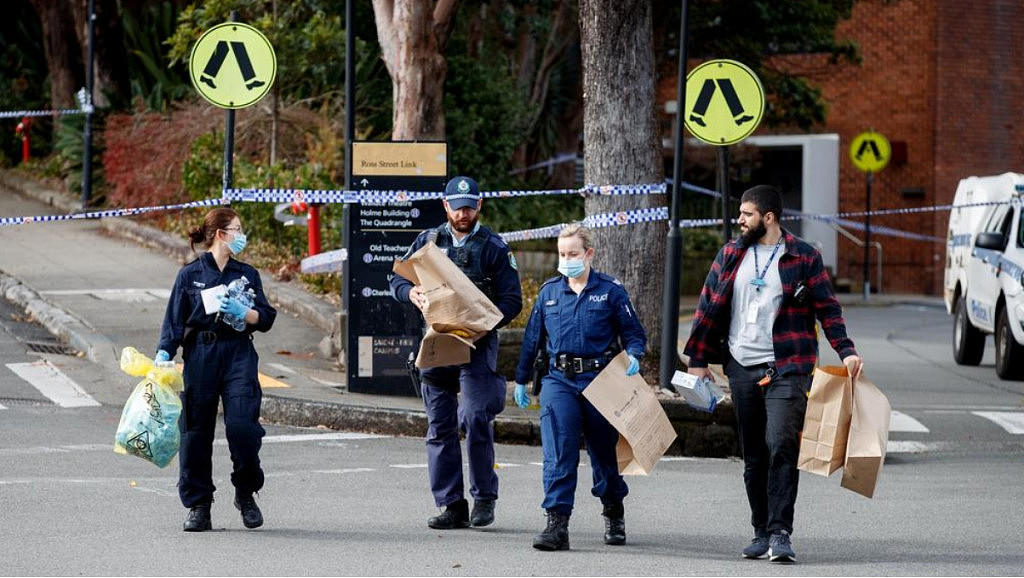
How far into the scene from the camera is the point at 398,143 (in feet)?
41.1

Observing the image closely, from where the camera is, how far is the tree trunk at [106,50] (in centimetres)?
2619

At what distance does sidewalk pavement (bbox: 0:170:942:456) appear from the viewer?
12078 millimetres

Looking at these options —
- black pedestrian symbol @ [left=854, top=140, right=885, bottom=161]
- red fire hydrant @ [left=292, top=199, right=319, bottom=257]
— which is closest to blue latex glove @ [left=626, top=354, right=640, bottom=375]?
red fire hydrant @ [left=292, top=199, right=319, bottom=257]

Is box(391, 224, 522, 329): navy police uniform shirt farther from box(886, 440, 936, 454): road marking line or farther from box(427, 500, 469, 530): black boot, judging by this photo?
box(886, 440, 936, 454): road marking line

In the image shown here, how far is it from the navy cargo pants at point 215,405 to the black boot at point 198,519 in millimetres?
104

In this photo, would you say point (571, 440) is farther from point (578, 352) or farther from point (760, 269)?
point (760, 269)

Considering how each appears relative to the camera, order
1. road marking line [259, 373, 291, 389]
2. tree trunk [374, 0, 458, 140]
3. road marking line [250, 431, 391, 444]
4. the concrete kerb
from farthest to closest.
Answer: tree trunk [374, 0, 458, 140] → the concrete kerb → road marking line [259, 373, 291, 389] → road marking line [250, 431, 391, 444]

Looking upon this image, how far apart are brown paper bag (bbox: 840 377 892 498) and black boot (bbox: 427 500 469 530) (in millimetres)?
1944

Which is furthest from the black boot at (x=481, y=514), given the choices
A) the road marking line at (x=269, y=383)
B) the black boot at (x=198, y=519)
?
the road marking line at (x=269, y=383)

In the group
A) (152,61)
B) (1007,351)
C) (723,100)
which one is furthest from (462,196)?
(152,61)

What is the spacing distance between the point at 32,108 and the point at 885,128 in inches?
659

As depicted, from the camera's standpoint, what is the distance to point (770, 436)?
7.91 m

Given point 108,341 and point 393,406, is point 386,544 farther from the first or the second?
point 108,341

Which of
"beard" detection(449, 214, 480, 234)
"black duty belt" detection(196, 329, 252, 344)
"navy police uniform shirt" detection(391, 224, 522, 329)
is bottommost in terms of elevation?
"black duty belt" detection(196, 329, 252, 344)
